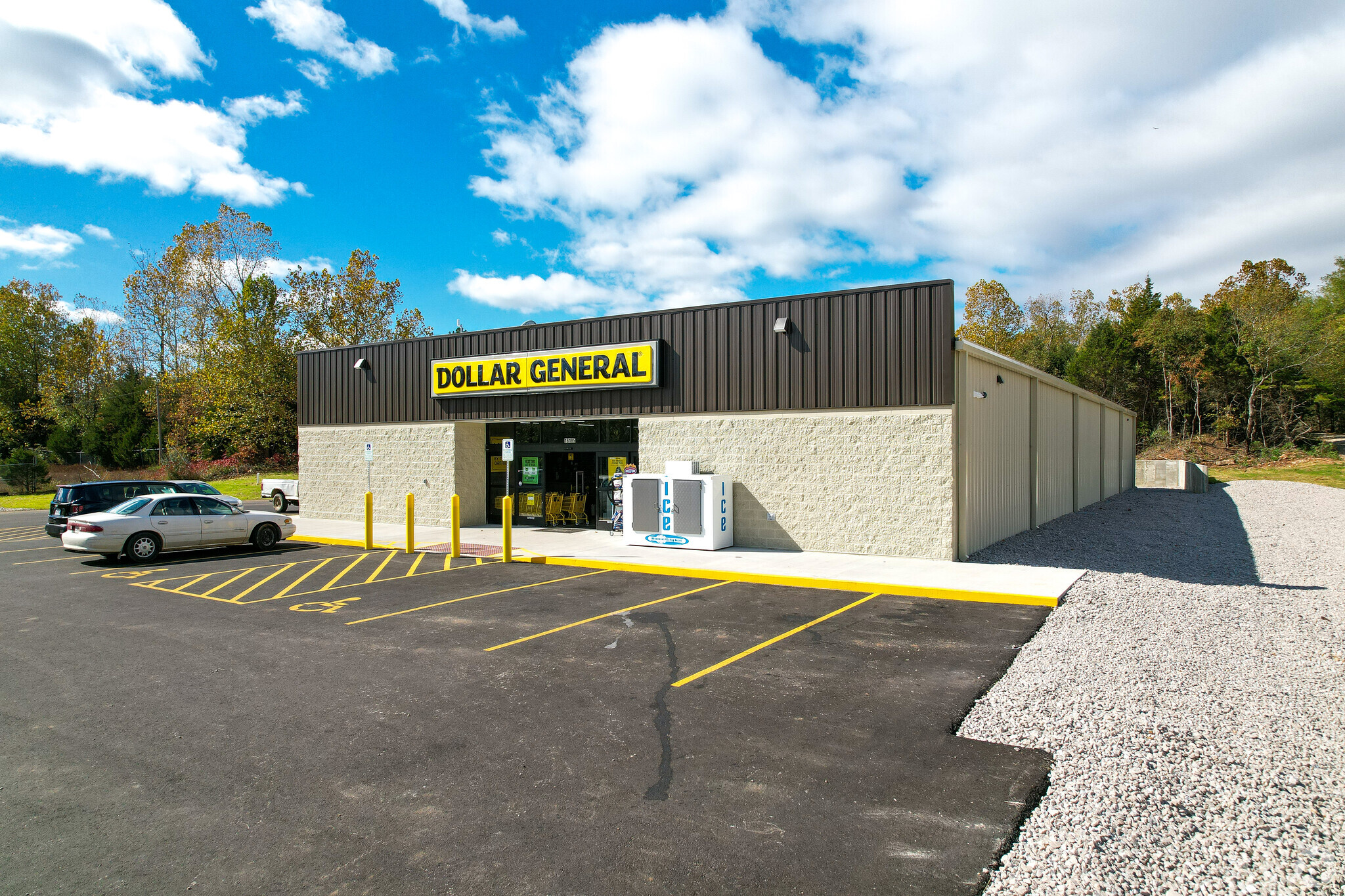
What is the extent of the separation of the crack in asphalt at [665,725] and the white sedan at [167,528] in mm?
11827

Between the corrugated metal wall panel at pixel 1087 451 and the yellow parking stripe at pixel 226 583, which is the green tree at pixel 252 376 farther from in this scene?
the corrugated metal wall panel at pixel 1087 451

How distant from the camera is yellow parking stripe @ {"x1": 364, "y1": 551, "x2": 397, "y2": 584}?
38.4 ft

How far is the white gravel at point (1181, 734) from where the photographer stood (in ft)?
10.8

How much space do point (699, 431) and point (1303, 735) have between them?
38.1 feet

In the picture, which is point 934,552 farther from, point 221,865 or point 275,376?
point 275,376

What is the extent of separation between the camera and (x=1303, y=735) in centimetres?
471

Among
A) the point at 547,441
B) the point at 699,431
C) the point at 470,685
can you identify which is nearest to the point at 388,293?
the point at 547,441

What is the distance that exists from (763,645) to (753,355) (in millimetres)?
8434

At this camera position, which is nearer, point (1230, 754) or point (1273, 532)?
point (1230, 754)

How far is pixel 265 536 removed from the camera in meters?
15.7

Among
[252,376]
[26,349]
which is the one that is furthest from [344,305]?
[26,349]

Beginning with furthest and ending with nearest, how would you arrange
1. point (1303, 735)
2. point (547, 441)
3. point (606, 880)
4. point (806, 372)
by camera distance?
point (547, 441), point (806, 372), point (1303, 735), point (606, 880)

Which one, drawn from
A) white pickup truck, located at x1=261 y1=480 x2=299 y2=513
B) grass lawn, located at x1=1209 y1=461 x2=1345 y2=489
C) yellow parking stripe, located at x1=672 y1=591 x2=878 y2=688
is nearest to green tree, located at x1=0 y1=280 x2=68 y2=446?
white pickup truck, located at x1=261 y1=480 x2=299 y2=513

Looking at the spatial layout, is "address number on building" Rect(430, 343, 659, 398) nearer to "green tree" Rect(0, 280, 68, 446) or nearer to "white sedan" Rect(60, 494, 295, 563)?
"white sedan" Rect(60, 494, 295, 563)
